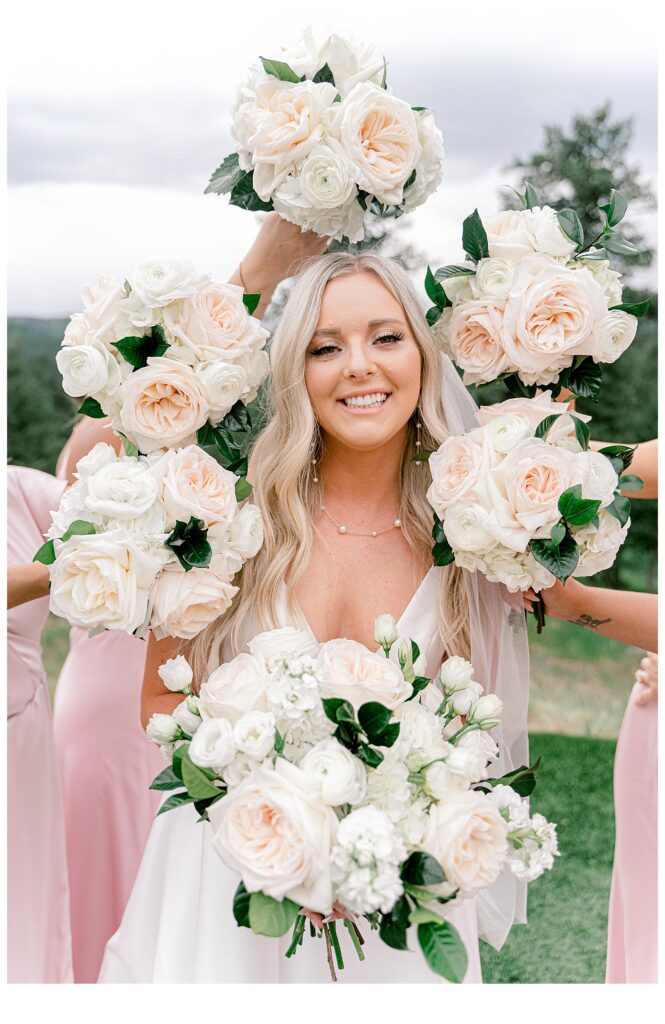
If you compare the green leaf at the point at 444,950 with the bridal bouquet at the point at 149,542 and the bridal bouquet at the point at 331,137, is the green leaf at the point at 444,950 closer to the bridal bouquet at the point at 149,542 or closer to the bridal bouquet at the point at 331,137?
the bridal bouquet at the point at 149,542

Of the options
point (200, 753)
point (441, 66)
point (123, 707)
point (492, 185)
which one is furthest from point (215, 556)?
point (492, 185)

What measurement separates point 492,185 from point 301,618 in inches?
247

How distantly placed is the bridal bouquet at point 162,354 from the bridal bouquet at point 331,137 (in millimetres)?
335

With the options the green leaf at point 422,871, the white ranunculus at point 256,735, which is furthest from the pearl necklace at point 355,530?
the green leaf at point 422,871

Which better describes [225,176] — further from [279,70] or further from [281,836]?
[281,836]

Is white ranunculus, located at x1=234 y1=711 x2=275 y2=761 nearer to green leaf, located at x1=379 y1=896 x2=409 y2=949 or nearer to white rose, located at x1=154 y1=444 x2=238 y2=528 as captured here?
green leaf, located at x1=379 y1=896 x2=409 y2=949

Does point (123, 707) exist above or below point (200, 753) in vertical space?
Result: below

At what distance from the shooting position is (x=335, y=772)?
6.68ft

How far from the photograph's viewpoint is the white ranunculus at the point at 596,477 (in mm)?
2439

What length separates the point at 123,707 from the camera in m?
4.21

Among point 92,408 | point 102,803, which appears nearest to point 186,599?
point 92,408

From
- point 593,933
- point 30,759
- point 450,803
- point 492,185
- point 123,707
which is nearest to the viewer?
point 450,803

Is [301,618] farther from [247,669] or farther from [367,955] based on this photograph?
[367,955]
